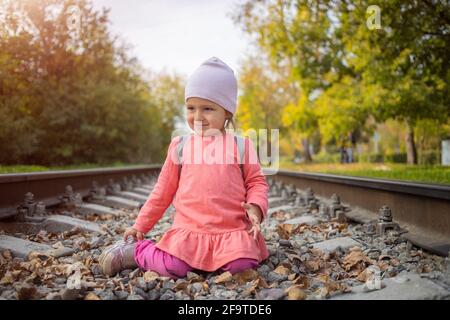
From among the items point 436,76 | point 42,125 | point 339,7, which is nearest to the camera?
point 436,76

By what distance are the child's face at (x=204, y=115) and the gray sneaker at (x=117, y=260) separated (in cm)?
87

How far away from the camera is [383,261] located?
2.99 meters

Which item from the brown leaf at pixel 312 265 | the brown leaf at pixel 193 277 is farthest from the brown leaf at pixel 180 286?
the brown leaf at pixel 312 265

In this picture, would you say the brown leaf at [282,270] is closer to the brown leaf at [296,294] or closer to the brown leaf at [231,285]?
the brown leaf at [231,285]

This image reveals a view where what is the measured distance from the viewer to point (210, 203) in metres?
2.87

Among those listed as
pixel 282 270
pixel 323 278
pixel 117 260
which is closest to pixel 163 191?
pixel 117 260

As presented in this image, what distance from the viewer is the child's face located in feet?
9.46

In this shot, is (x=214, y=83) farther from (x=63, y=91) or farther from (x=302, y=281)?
(x=63, y=91)

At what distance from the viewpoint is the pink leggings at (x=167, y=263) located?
2.69 m

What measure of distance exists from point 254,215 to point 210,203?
283 mm

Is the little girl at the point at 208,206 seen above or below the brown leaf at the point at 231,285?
above
